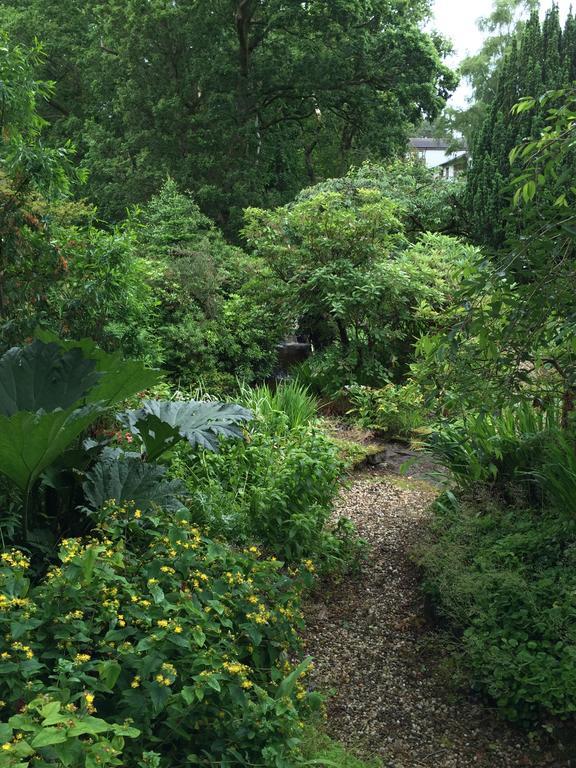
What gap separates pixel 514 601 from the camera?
3564 millimetres

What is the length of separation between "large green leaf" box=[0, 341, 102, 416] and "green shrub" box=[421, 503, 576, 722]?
7.32ft

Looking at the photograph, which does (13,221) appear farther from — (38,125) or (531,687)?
(531,687)

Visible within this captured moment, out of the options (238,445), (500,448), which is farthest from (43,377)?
(500,448)

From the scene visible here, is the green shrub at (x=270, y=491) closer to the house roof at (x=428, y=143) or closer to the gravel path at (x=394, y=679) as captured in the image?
the gravel path at (x=394, y=679)

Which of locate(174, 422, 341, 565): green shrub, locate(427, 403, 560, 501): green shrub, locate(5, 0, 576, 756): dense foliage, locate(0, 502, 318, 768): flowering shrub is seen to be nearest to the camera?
locate(0, 502, 318, 768): flowering shrub

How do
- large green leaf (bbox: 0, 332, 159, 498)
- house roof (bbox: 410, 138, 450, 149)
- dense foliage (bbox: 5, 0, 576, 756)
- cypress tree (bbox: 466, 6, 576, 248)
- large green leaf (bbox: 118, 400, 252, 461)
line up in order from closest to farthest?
dense foliage (bbox: 5, 0, 576, 756), large green leaf (bbox: 0, 332, 159, 498), large green leaf (bbox: 118, 400, 252, 461), cypress tree (bbox: 466, 6, 576, 248), house roof (bbox: 410, 138, 450, 149)

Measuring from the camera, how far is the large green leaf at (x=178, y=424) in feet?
11.4

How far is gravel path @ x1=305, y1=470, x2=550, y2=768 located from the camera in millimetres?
3135

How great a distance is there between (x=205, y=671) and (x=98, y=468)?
120 cm

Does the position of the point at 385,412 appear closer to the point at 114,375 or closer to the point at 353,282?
the point at 353,282

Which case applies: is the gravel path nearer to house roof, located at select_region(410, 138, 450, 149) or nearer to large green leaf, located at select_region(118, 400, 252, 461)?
large green leaf, located at select_region(118, 400, 252, 461)

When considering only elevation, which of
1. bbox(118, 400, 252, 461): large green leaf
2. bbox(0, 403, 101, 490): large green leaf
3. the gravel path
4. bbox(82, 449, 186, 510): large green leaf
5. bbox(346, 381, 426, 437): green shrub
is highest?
bbox(0, 403, 101, 490): large green leaf

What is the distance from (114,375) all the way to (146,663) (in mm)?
1515

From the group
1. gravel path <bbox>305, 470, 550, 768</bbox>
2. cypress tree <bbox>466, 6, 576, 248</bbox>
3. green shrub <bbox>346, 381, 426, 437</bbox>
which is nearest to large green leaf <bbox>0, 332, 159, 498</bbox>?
gravel path <bbox>305, 470, 550, 768</bbox>
